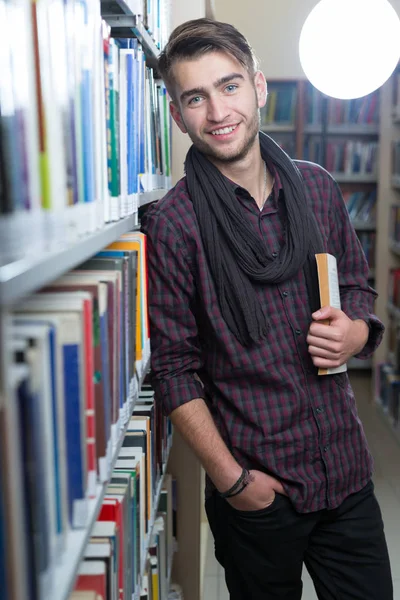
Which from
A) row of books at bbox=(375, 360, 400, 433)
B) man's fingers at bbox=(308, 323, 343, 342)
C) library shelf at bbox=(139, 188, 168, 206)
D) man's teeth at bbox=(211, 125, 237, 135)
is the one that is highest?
man's teeth at bbox=(211, 125, 237, 135)

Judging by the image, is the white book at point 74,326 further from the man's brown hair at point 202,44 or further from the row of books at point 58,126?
the man's brown hair at point 202,44

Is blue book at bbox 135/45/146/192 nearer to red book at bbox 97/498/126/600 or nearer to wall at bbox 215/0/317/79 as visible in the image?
red book at bbox 97/498/126/600

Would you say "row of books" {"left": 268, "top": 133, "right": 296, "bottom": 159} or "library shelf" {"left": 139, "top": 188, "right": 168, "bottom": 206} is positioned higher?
"row of books" {"left": 268, "top": 133, "right": 296, "bottom": 159}

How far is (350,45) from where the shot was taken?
2914 millimetres

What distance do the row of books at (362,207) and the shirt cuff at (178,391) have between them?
3633 millimetres

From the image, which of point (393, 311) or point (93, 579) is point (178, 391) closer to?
point (93, 579)

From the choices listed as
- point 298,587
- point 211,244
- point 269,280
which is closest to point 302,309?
point 269,280

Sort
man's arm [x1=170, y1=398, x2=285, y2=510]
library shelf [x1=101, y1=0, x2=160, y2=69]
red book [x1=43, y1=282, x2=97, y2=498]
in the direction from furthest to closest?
man's arm [x1=170, y1=398, x2=285, y2=510]
library shelf [x1=101, y1=0, x2=160, y2=69]
red book [x1=43, y1=282, x2=97, y2=498]

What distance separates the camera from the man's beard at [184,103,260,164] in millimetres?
1430

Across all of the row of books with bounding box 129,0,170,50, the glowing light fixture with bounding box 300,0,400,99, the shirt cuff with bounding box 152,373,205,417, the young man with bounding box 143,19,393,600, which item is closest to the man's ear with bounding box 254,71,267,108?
the young man with bounding box 143,19,393,600

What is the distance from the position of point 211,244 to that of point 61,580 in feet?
2.75

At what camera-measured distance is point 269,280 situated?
4.44 ft

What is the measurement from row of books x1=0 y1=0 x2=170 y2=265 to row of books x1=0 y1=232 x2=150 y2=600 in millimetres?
73

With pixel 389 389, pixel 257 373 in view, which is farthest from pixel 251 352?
pixel 389 389
